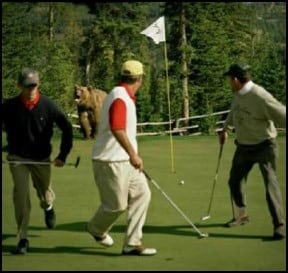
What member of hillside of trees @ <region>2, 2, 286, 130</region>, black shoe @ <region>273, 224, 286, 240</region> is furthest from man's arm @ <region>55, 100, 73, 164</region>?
hillside of trees @ <region>2, 2, 286, 130</region>

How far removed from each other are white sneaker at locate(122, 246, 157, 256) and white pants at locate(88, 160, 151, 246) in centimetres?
4

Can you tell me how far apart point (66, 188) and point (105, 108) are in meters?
4.37

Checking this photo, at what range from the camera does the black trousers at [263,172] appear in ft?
25.7

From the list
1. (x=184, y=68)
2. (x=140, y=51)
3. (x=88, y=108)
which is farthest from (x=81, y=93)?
(x=140, y=51)

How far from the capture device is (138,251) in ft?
23.0

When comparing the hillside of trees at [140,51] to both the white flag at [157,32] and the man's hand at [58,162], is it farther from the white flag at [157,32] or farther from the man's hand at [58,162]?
the man's hand at [58,162]

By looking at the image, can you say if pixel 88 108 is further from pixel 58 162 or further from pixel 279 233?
pixel 279 233

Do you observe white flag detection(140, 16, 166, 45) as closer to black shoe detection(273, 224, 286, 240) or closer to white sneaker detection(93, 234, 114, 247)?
black shoe detection(273, 224, 286, 240)

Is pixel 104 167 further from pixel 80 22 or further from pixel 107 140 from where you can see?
pixel 80 22

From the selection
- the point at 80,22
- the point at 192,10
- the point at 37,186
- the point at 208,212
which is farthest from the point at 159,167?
the point at 80,22

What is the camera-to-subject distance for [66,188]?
11086 mm

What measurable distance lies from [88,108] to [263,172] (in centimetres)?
1222

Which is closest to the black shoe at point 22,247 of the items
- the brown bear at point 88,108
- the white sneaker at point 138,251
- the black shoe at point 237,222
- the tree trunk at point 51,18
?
the white sneaker at point 138,251

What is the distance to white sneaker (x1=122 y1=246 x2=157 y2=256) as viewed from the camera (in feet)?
23.0
